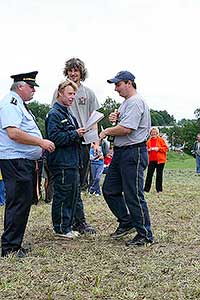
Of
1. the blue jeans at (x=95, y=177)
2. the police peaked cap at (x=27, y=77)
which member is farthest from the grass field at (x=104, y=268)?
the blue jeans at (x=95, y=177)

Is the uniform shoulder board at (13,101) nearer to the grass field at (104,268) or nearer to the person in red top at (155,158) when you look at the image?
the grass field at (104,268)

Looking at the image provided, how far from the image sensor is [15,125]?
17.9 ft

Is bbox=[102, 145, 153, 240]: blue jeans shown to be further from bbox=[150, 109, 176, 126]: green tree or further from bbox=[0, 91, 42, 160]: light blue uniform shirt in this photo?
bbox=[150, 109, 176, 126]: green tree

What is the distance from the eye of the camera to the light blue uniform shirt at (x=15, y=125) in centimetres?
548

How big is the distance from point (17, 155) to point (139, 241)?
174 centimetres

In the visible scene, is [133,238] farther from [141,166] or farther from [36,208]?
[36,208]

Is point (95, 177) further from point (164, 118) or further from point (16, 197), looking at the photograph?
point (164, 118)

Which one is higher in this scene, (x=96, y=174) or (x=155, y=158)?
(x=155, y=158)

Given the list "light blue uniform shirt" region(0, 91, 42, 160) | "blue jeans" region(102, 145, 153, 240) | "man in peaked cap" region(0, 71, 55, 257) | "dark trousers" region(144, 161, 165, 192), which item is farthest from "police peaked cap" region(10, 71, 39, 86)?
"dark trousers" region(144, 161, 165, 192)

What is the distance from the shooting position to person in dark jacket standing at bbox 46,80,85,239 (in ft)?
20.8

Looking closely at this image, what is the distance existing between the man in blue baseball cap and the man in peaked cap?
0.94 meters

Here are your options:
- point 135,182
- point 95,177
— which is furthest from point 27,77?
point 95,177

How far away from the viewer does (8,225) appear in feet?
18.7

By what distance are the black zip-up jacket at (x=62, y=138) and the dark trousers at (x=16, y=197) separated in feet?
2.31
